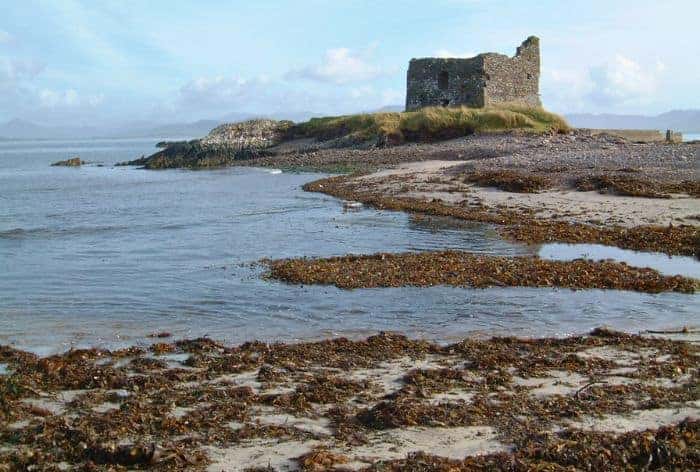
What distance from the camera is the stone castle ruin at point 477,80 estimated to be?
4028cm

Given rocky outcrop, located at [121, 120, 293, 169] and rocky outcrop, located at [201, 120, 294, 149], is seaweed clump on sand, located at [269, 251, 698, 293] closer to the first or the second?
rocky outcrop, located at [121, 120, 293, 169]

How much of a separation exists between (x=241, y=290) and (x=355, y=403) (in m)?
5.23

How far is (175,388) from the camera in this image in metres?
6.72

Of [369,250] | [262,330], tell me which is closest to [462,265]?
[369,250]

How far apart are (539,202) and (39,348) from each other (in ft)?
44.3

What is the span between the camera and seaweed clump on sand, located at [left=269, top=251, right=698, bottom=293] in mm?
10828

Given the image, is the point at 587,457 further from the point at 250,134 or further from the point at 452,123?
the point at 250,134

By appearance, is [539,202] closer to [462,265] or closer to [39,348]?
[462,265]

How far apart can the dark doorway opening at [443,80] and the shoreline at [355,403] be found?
116 feet

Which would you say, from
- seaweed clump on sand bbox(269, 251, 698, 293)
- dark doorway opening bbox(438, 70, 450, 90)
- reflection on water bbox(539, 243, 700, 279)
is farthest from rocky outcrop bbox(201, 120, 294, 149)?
seaweed clump on sand bbox(269, 251, 698, 293)

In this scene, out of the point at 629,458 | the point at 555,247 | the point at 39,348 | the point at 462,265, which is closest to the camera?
the point at 629,458

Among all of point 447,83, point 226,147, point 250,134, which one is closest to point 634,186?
point 447,83

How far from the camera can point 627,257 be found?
41.8ft

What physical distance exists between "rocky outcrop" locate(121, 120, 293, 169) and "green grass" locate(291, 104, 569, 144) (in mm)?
8727
